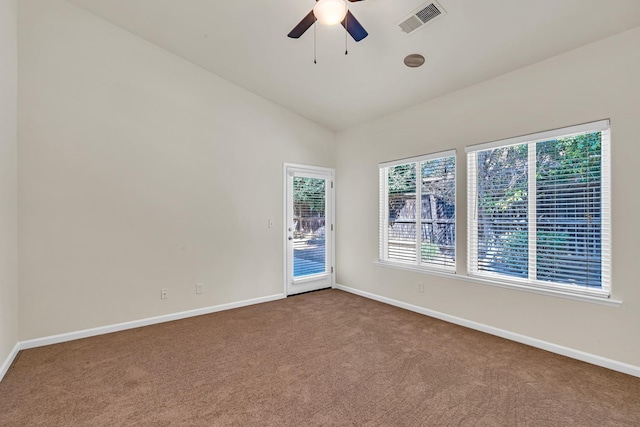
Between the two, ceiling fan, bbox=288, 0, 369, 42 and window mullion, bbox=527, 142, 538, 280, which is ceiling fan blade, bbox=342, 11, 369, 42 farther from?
window mullion, bbox=527, 142, 538, 280

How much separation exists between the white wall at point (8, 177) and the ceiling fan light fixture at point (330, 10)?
2.75m

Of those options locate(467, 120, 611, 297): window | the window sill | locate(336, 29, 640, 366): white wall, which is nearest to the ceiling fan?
locate(336, 29, 640, 366): white wall

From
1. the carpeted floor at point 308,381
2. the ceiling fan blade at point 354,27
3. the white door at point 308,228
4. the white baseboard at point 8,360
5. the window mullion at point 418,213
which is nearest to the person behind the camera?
the carpeted floor at point 308,381

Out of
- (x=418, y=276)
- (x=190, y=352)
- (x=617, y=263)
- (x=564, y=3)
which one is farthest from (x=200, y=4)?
(x=617, y=263)

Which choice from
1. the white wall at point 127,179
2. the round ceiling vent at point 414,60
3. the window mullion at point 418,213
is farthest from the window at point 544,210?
the white wall at point 127,179

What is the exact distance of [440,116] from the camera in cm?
387

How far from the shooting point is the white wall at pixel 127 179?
3104mm

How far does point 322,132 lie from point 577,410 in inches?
183

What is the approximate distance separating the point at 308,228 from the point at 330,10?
3.50 metres

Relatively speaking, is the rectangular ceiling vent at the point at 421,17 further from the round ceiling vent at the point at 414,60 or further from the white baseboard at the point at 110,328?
the white baseboard at the point at 110,328

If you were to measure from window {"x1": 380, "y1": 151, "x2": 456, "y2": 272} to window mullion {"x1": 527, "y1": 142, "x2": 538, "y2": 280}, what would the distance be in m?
0.81

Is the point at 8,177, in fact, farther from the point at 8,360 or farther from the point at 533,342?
the point at 533,342

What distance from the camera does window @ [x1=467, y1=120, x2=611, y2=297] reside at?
8.89 ft

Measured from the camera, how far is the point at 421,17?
2660mm
